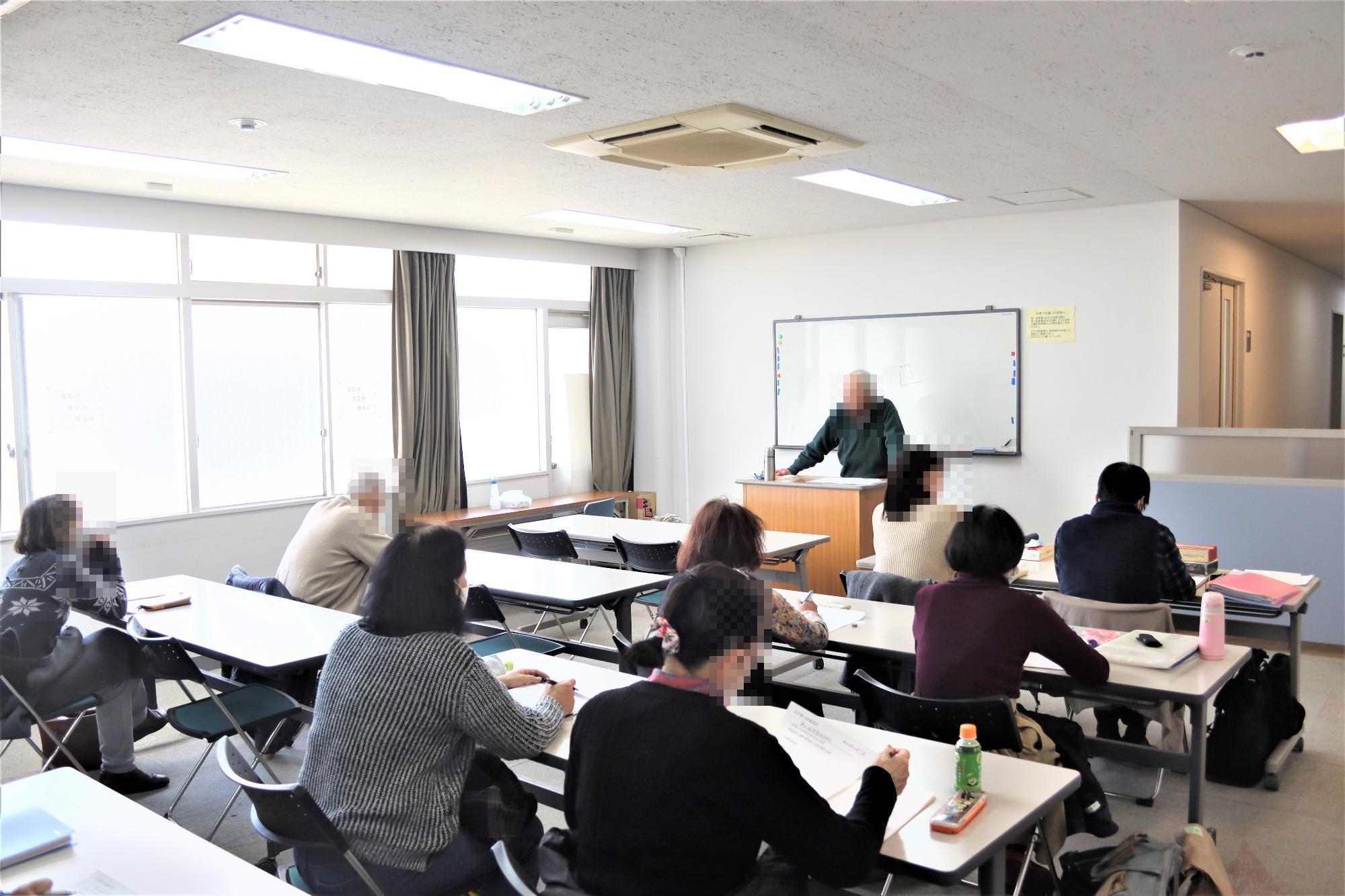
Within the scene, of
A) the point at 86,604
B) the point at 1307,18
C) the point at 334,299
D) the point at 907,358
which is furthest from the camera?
the point at 907,358

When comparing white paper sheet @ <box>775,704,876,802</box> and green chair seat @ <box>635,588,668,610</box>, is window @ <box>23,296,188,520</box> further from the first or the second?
white paper sheet @ <box>775,704,876,802</box>

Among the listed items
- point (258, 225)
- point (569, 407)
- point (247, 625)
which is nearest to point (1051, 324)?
point (569, 407)

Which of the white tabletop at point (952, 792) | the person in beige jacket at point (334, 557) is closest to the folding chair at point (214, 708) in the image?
the person in beige jacket at point (334, 557)

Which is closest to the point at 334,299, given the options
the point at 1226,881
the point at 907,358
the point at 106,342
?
the point at 106,342

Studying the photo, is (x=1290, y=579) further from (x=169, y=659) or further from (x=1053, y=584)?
(x=169, y=659)

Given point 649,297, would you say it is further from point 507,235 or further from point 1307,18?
point 1307,18

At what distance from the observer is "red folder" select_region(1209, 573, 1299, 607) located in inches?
145

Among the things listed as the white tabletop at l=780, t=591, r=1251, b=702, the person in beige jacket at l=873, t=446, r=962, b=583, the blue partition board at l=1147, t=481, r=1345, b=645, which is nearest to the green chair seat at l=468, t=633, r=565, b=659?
the white tabletop at l=780, t=591, r=1251, b=702

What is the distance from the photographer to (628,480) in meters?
8.68

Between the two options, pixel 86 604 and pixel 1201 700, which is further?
pixel 86 604

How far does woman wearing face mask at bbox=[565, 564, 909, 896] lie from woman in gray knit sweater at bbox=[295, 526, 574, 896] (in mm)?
452

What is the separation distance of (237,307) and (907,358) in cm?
464

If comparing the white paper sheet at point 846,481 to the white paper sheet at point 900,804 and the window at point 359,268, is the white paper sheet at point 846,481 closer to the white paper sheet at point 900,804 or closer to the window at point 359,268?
the window at point 359,268

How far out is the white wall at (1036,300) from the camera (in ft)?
21.1
